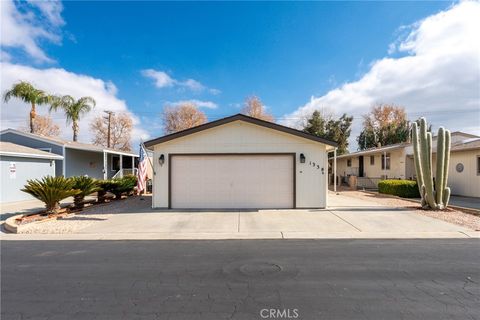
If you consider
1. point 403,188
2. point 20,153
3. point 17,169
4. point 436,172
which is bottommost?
point 403,188

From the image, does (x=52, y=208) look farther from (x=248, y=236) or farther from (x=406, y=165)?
(x=406, y=165)

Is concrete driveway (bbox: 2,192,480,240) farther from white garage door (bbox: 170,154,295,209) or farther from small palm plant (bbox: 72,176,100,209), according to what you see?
small palm plant (bbox: 72,176,100,209)

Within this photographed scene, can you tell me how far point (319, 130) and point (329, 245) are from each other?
29907 mm

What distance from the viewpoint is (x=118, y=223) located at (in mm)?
9297

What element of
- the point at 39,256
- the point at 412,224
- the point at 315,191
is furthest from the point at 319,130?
the point at 39,256

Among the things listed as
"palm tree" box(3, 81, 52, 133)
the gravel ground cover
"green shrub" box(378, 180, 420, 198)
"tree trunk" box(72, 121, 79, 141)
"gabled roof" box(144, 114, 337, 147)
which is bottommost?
the gravel ground cover

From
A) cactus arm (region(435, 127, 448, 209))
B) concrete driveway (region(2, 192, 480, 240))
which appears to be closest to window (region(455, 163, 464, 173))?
cactus arm (region(435, 127, 448, 209))

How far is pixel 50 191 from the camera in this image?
10.2 m

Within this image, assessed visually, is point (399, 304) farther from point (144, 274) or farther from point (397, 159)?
point (397, 159)

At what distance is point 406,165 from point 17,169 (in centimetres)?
2363

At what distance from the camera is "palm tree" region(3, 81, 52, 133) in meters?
23.3

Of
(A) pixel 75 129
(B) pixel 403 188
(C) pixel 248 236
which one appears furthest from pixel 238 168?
(A) pixel 75 129

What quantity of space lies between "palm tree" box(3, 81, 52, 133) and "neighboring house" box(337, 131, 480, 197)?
27741 mm

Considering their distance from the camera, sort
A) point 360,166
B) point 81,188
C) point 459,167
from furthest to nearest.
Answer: point 360,166 < point 459,167 < point 81,188
